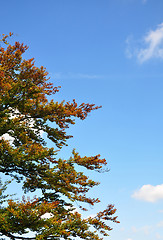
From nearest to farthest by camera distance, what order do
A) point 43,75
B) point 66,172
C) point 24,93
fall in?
point 66,172 < point 24,93 < point 43,75

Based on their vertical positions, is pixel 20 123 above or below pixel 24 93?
below

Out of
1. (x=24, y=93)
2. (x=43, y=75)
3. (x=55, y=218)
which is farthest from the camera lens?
(x=43, y=75)

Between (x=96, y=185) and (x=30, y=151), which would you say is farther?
(x=96, y=185)

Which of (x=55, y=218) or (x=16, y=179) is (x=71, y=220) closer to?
(x=55, y=218)

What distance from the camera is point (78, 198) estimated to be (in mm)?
14391

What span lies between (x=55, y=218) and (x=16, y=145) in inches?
185

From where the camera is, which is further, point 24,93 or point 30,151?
point 24,93

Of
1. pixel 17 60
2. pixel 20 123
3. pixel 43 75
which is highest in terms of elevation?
pixel 17 60

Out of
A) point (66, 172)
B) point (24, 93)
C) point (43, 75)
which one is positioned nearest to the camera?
point (66, 172)

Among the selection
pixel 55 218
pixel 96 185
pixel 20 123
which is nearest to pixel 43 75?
pixel 20 123

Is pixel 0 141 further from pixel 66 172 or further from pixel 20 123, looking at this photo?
pixel 66 172

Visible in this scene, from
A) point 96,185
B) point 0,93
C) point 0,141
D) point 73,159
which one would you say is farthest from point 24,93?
point 96,185

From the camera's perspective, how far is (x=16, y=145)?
51.2 ft

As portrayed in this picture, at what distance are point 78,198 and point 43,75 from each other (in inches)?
291
